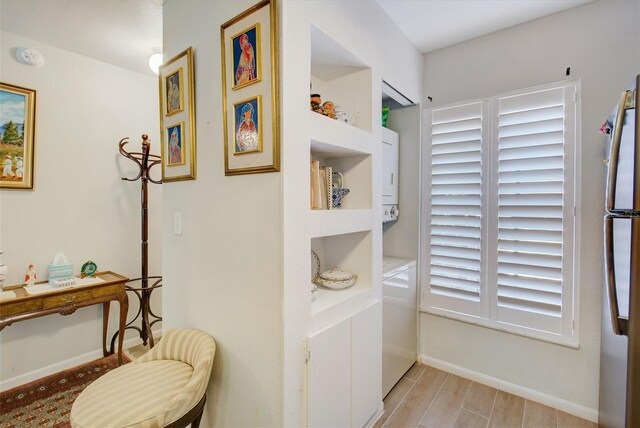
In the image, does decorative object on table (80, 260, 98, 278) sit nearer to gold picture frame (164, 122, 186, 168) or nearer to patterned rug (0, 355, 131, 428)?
patterned rug (0, 355, 131, 428)

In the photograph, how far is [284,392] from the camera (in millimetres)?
1263

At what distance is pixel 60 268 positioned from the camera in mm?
2291

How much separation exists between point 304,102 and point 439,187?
153 centimetres

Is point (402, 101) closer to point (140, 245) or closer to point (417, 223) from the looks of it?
point (417, 223)

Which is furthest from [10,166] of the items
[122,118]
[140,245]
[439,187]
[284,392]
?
[439,187]

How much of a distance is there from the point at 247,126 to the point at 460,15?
5.73ft

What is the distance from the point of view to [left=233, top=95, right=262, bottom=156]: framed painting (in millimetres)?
1314

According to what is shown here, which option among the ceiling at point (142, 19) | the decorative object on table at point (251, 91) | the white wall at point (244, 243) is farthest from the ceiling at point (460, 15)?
the decorative object on table at point (251, 91)

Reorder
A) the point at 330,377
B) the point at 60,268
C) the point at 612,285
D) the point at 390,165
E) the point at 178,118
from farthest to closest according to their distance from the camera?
the point at 390,165 < the point at 60,268 < the point at 178,118 < the point at 330,377 < the point at 612,285

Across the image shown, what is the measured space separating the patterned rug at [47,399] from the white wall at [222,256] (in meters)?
0.99

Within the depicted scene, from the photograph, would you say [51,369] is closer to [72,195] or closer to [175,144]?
[72,195]

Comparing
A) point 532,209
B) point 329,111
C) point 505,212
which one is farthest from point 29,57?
point 532,209

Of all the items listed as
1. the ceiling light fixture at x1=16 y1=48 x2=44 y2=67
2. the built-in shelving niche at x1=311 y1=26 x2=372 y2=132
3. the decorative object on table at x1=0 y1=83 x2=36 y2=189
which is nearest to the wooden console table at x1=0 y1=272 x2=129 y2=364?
the decorative object on table at x1=0 y1=83 x2=36 y2=189

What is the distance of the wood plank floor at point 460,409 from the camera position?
1863 millimetres
